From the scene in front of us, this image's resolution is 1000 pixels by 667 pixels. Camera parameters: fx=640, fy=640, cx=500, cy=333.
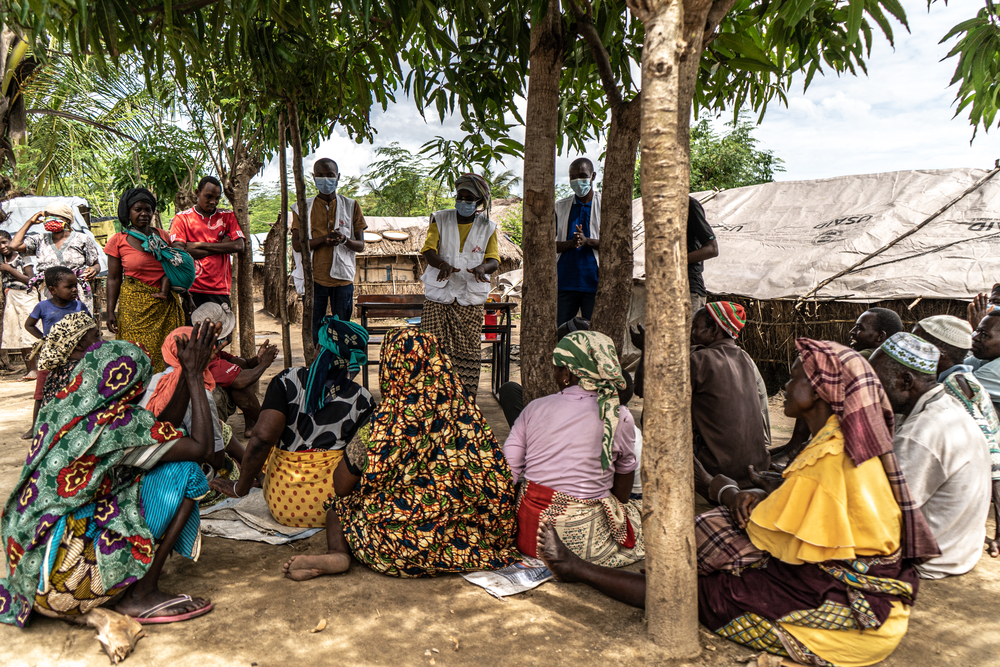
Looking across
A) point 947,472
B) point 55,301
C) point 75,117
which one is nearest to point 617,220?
point 947,472

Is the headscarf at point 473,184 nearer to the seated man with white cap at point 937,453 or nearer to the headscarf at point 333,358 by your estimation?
the headscarf at point 333,358

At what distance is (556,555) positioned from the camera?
9.25ft

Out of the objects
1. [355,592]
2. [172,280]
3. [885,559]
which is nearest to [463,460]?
[355,592]

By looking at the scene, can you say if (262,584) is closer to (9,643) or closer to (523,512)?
(9,643)

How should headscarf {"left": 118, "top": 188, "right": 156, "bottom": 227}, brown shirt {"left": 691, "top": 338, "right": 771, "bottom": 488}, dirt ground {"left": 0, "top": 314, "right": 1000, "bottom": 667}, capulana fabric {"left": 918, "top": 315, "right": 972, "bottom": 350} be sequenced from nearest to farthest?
dirt ground {"left": 0, "top": 314, "right": 1000, "bottom": 667}, capulana fabric {"left": 918, "top": 315, "right": 972, "bottom": 350}, brown shirt {"left": 691, "top": 338, "right": 771, "bottom": 488}, headscarf {"left": 118, "top": 188, "right": 156, "bottom": 227}

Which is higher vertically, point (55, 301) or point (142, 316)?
point (55, 301)

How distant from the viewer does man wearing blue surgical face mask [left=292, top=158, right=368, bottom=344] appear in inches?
211

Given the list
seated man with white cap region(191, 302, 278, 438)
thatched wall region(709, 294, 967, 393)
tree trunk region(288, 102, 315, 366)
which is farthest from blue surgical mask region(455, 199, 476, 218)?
thatched wall region(709, 294, 967, 393)

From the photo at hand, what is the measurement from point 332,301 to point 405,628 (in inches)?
144

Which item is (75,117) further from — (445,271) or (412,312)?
(445,271)

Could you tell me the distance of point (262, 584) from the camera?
284 cm

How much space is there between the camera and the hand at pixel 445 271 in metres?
5.09

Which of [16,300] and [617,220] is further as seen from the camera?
[16,300]

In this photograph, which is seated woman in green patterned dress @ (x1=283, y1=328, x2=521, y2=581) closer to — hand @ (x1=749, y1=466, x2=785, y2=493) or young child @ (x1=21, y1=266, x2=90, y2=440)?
hand @ (x1=749, y1=466, x2=785, y2=493)
